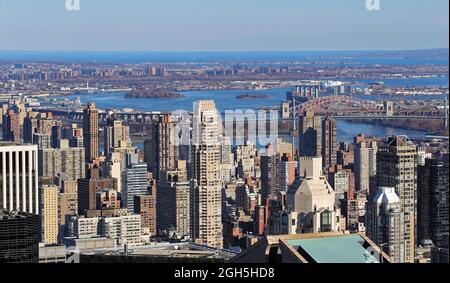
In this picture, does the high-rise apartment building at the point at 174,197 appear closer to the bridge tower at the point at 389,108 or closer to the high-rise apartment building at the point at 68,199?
the high-rise apartment building at the point at 68,199

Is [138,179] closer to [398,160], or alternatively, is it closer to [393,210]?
[398,160]

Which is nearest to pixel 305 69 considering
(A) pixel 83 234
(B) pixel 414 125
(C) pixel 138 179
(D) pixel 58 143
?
(B) pixel 414 125

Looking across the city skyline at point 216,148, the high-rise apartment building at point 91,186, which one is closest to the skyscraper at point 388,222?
the city skyline at point 216,148

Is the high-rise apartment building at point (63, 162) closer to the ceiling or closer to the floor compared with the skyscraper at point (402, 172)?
closer to the floor

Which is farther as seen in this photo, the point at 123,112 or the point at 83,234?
the point at 123,112

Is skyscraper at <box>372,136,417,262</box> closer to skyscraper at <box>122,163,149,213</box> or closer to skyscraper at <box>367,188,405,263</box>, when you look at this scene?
skyscraper at <box>367,188,405,263</box>

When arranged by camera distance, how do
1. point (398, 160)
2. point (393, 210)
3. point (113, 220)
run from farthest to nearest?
point (113, 220) → point (398, 160) → point (393, 210)
